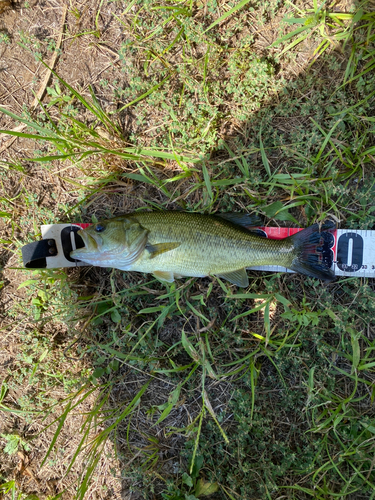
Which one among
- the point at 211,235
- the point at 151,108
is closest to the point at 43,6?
the point at 151,108

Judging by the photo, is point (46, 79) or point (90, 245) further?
point (46, 79)

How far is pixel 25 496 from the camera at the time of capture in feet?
12.2

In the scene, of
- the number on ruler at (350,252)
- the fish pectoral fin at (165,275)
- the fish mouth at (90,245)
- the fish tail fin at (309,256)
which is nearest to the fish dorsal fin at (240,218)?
the fish tail fin at (309,256)

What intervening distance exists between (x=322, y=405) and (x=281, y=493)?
3.19 feet

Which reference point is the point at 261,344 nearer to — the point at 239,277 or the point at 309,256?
the point at 239,277

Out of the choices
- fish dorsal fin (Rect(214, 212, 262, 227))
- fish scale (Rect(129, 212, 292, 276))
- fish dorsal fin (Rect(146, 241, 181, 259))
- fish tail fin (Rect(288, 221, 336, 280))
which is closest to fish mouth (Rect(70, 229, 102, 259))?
fish scale (Rect(129, 212, 292, 276))

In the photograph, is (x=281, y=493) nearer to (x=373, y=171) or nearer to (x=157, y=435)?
(x=157, y=435)

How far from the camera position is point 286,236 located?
10.8 feet

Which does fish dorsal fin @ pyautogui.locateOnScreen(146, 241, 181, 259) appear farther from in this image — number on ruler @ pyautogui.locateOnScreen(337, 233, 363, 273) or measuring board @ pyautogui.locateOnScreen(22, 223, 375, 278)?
number on ruler @ pyautogui.locateOnScreen(337, 233, 363, 273)

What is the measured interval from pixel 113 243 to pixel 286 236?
72.5 inches

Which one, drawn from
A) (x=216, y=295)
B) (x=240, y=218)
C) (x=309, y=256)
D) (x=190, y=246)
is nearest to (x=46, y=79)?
(x=190, y=246)

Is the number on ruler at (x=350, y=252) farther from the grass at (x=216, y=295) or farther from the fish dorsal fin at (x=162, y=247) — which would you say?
the fish dorsal fin at (x=162, y=247)

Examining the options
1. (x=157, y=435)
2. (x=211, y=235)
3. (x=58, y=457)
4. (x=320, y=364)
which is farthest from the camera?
(x=58, y=457)

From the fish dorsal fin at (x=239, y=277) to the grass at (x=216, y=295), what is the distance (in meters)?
0.13
